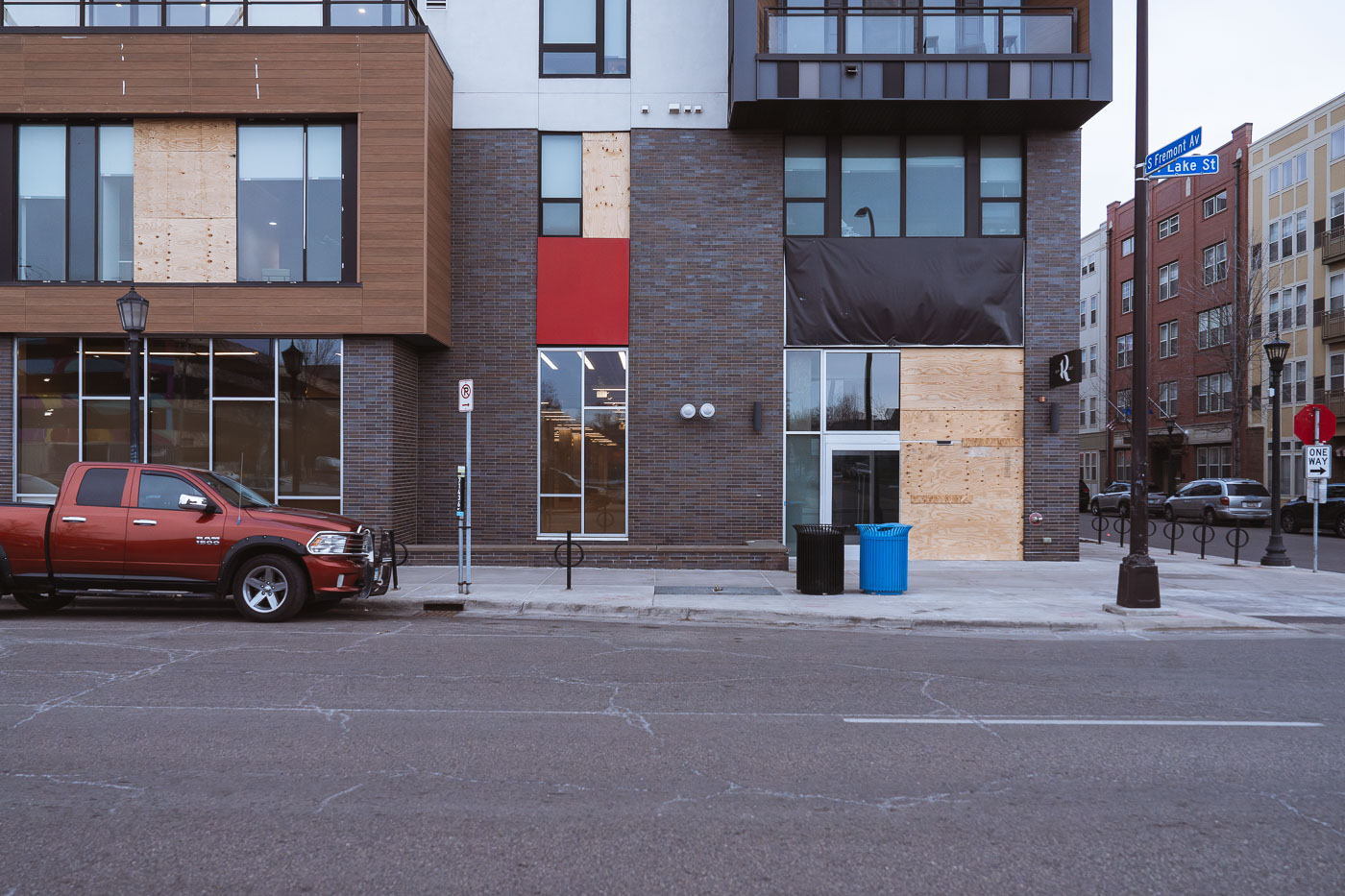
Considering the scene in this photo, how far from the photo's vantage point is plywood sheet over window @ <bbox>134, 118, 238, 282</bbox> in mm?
16109

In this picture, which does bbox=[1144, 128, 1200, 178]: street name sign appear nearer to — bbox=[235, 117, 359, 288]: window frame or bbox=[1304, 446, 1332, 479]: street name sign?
bbox=[1304, 446, 1332, 479]: street name sign

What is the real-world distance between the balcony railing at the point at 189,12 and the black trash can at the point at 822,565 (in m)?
12.0

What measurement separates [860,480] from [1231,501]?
2063 cm

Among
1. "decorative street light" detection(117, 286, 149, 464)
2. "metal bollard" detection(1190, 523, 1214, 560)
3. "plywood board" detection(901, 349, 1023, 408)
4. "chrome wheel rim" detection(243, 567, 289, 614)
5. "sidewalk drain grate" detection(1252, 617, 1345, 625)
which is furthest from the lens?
"metal bollard" detection(1190, 523, 1214, 560)

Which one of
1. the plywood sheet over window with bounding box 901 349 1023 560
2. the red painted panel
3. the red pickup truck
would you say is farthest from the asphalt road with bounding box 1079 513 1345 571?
the red pickup truck

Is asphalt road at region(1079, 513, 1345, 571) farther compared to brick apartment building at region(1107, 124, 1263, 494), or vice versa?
brick apartment building at region(1107, 124, 1263, 494)

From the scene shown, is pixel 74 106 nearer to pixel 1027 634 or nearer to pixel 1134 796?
pixel 1027 634

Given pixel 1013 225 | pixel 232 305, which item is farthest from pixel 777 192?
pixel 232 305

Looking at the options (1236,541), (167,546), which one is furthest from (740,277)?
(1236,541)

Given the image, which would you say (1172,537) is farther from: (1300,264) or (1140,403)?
(1300,264)

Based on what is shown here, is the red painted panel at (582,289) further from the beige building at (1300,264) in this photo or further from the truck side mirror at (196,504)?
the beige building at (1300,264)

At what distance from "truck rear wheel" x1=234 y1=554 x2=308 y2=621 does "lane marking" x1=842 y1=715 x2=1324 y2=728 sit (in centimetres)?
712

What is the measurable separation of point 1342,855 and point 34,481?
19.1 metres

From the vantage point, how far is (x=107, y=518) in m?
10.6
